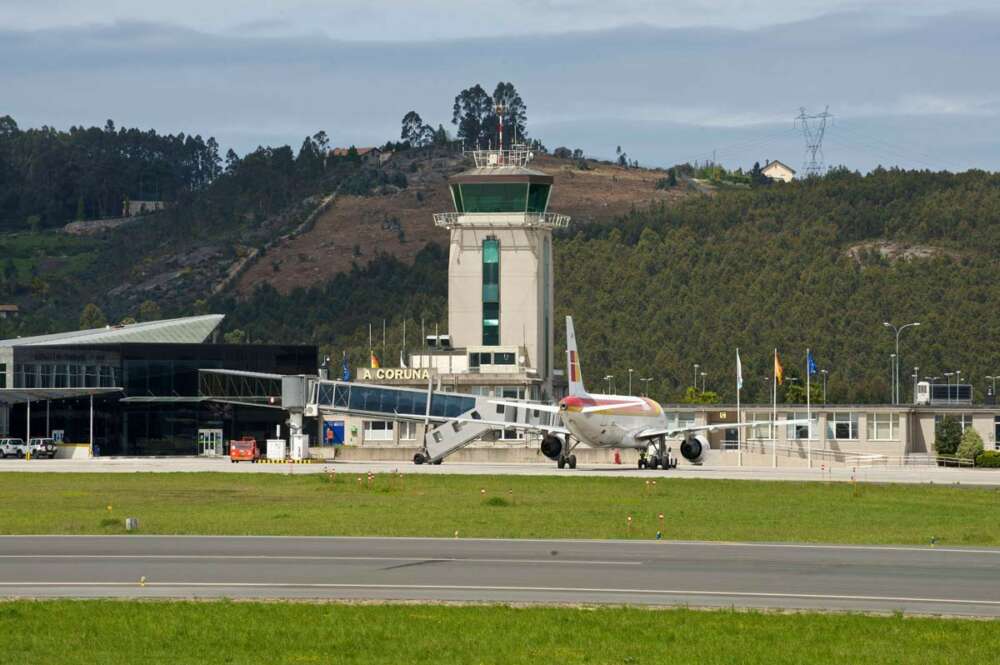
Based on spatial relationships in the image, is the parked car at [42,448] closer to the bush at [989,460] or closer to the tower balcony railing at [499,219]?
the tower balcony railing at [499,219]

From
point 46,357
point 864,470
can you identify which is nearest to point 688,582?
point 864,470

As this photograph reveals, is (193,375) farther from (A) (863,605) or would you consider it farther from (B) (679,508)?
(A) (863,605)

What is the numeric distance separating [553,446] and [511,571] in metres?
61.9

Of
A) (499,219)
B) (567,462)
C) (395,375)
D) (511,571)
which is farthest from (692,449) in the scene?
(511,571)

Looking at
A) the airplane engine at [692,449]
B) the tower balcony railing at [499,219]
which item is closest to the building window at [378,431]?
the tower balcony railing at [499,219]

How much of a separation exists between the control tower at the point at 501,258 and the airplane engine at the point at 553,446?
1610 inches

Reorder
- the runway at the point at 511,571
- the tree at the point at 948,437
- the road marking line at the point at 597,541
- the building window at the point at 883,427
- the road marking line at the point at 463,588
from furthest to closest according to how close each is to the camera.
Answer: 1. the building window at the point at 883,427
2. the tree at the point at 948,437
3. the road marking line at the point at 597,541
4. the road marking line at the point at 463,588
5. the runway at the point at 511,571

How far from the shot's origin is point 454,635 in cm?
2533

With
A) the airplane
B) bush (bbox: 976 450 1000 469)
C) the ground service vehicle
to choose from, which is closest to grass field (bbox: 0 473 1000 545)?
the airplane

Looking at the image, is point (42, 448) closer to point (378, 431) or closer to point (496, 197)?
point (378, 431)

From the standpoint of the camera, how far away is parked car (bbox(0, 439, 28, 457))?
115 m

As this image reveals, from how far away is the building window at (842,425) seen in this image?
119m

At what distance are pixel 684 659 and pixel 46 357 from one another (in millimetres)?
109650

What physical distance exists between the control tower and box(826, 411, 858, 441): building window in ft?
91.1
